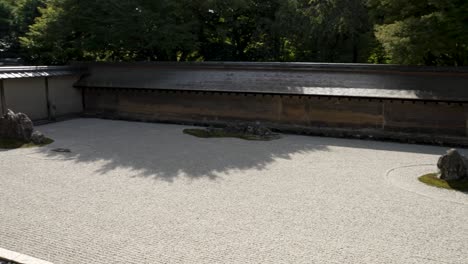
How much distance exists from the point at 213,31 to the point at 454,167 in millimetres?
20445

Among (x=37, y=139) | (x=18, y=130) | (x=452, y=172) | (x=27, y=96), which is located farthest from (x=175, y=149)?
(x=27, y=96)

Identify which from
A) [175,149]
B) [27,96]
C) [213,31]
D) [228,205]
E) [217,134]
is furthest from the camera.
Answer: [213,31]

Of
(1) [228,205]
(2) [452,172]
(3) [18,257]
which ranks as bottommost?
(3) [18,257]

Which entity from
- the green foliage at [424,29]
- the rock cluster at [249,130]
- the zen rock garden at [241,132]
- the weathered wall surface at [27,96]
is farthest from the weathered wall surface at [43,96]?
the green foliage at [424,29]

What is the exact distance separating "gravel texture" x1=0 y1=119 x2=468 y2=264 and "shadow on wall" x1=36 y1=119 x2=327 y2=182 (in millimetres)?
77

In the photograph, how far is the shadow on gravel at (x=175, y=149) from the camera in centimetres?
1416

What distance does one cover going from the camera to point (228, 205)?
10641 mm

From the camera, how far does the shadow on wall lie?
1406cm

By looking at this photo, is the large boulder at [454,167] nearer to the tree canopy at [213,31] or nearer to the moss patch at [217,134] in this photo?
the moss patch at [217,134]

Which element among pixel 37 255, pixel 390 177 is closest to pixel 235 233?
pixel 37 255

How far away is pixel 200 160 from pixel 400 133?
29.0 feet

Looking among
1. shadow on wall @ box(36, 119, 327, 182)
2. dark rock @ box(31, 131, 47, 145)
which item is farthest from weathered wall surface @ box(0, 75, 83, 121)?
dark rock @ box(31, 131, 47, 145)

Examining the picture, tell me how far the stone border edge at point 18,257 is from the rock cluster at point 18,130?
10.4 meters

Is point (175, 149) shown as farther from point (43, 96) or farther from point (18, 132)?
point (43, 96)
